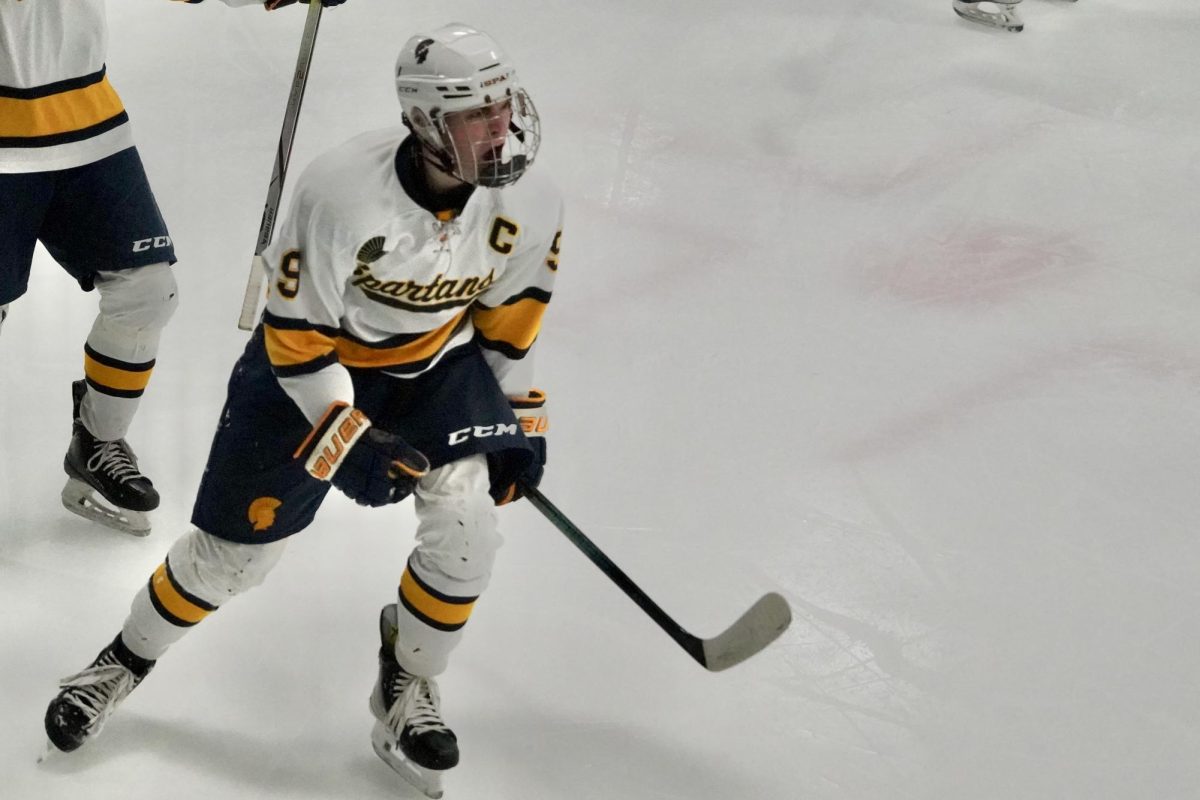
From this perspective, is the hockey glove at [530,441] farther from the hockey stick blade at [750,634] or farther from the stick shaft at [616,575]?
the hockey stick blade at [750,634]

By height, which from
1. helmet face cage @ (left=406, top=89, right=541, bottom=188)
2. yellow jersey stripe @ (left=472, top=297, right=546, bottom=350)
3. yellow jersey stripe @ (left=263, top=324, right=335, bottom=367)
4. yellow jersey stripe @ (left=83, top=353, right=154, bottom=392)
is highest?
helmet face cage @ (left=406, top=89, right=541, bottom=188)

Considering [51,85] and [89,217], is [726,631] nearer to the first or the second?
[89,217]

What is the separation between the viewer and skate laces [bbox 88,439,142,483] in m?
2.51

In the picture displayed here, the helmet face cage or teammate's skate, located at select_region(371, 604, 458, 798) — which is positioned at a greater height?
the helmet face cage

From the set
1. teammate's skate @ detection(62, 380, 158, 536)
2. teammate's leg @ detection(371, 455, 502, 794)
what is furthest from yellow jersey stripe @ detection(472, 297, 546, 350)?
teammate's skate @ detection(62, 380, 158, 536)

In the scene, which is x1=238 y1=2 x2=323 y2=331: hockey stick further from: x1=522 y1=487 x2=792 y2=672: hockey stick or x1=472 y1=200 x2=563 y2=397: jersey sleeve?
x1=522 y1=487 x2=792 y2=672: hockey stick

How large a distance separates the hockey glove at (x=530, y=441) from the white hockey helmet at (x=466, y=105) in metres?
0.44

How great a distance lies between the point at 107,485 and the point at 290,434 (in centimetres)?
72

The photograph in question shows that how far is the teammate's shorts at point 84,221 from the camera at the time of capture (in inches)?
89.2

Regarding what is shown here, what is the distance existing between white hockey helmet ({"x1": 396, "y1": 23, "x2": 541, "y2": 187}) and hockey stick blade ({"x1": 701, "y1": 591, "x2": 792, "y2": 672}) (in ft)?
2.27

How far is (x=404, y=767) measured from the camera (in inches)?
82.2

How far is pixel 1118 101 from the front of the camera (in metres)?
4.17

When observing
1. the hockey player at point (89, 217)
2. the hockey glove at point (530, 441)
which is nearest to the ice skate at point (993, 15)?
the hockey player at point (89, 217)

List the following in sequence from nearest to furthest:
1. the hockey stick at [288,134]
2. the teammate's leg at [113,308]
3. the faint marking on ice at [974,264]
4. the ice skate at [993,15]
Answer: the teammate's leg at [113,308]
the hockey stick at [288,134]
the faint marking on ice at [974,264]
the ice skate at [993,15]
